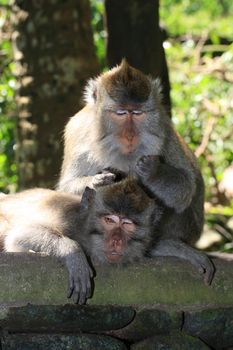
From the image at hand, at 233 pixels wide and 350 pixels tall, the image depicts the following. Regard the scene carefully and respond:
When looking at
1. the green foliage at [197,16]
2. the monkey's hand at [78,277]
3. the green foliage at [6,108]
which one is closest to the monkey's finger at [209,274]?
the monkey's hand at [78,277]

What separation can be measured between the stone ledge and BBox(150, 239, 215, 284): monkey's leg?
4 cm

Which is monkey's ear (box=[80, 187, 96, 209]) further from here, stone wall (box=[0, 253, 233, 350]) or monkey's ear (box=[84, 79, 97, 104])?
monkey's ear (box=[84, 79, 97, 104])

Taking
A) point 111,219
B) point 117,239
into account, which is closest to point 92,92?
point 111,219

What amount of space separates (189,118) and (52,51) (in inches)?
135

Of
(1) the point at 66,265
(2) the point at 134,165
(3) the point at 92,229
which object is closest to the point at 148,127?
(2) the point at 134,165

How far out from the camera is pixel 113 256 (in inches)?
136

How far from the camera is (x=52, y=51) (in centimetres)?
598

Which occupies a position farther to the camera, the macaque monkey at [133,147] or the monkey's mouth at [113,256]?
the macaque monkey at [133,147]

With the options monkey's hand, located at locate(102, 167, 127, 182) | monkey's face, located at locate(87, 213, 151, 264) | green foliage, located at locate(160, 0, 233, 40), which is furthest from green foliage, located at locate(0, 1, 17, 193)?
green foliage, located at locate(160, 0, 233, 40)

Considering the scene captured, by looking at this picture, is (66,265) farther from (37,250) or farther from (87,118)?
(87,118)

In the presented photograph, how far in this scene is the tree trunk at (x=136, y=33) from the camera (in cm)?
586

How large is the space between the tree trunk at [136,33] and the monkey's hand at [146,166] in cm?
159

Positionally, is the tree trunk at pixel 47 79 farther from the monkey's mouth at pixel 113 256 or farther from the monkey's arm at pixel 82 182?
the monkey's mouth at pixel 113 256

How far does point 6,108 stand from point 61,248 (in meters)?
4.53
